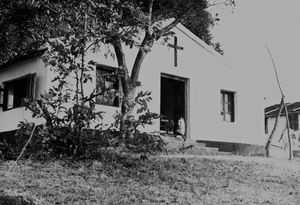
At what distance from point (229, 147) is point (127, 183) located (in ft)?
42.6

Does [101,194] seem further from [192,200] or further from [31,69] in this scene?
[31,69]

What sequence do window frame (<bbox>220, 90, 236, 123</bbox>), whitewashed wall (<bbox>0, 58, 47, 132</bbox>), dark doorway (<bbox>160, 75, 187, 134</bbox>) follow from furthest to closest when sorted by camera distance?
window frame (<bbox>220, 90, 236, 123</bbox>) < dark doorway (<bbox>160, 75, 187, 134</bbox>) < whitewashed wall (<bbox>0, 58, 47, 132</bbox>)

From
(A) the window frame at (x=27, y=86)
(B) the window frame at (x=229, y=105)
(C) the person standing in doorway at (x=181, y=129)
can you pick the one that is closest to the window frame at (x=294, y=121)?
(B) the window frame at (x=229, y=105)

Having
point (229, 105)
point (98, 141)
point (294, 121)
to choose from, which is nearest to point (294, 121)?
point (294, 121)

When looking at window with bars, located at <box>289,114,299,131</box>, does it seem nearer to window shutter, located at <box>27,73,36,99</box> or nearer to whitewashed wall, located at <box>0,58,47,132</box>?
whitewashed wall, located at <box>0,58,47,132</box>

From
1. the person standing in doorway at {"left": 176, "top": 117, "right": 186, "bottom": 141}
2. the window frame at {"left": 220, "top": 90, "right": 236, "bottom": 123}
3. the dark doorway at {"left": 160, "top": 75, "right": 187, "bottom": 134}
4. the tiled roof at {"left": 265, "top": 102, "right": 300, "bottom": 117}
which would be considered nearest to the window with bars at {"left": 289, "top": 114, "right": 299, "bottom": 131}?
the tiled roof at {"left": 265, "top": 102, "right": 300, "bottom": 117}

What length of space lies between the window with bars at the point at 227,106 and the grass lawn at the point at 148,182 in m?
9.97

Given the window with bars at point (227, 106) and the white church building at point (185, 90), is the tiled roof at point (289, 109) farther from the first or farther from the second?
the window with bars at point (227, 106)

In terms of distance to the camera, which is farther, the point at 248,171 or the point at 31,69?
the point at 31,69

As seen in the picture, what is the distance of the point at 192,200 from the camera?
Answer: 862 cm

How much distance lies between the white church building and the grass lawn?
691 centimetres

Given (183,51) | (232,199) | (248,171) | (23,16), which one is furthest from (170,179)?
(183,51)

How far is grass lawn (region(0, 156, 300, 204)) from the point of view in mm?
8555

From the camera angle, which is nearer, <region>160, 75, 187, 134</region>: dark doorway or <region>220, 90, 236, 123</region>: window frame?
<region>160, 75, 187, 134</region>: dark doorway
